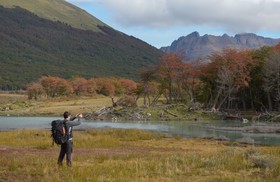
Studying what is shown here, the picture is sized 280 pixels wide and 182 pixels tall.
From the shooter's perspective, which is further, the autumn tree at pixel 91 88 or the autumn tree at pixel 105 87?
the autumn tree at pixel 91 88

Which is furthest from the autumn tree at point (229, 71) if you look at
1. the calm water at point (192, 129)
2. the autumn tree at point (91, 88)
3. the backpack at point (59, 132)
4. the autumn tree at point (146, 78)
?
the autumn tree at point (91, 88)

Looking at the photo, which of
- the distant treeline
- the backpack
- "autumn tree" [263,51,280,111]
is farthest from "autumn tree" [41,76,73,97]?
the backpack

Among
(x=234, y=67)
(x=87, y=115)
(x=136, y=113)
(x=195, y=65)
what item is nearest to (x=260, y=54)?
(x=234, y=67)

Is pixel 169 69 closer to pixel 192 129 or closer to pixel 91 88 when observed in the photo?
pixel 192 129

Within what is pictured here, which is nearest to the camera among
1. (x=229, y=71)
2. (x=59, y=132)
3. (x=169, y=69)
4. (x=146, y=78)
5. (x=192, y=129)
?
(x=59, y=132)

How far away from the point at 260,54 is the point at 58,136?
8762 cm

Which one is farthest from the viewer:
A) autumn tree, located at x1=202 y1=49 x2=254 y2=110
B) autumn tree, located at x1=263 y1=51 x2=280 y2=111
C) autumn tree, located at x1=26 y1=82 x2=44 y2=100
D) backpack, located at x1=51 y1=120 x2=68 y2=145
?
autumn tree, located at x1=26 y1=82 x2=44 y2=100

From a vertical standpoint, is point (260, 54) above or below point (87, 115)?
above

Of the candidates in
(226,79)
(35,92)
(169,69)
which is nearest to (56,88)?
(35,92)

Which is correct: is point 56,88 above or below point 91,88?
below

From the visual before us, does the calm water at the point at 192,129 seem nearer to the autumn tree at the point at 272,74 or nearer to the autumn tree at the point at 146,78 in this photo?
the autumn tree at the point at 272,74

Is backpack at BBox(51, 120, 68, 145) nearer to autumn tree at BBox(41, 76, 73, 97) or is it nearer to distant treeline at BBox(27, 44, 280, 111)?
distant treeline at BBox(27, 44, 280, 111)

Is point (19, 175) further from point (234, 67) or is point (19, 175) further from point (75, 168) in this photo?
point (234, 67)

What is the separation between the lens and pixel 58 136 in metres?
19.8
